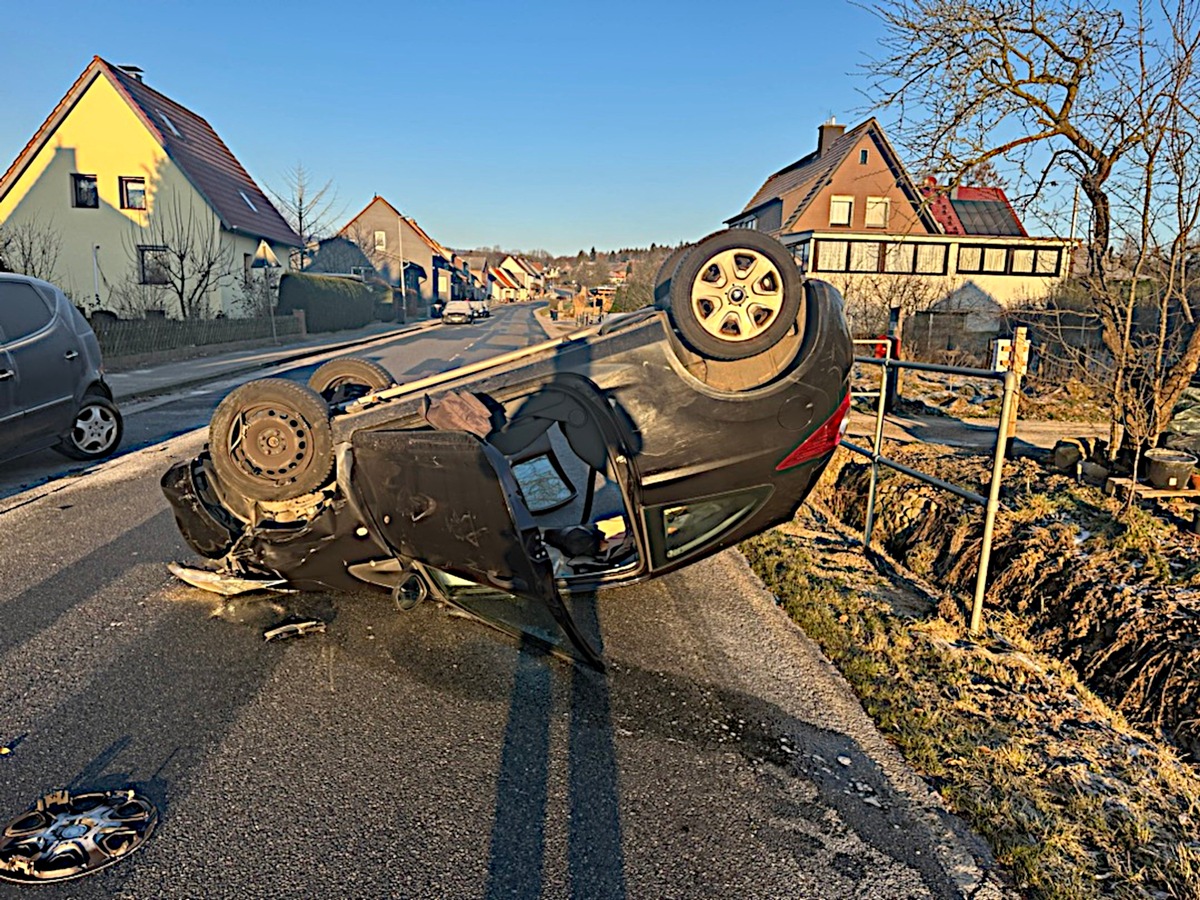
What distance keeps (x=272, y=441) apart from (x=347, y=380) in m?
1.38

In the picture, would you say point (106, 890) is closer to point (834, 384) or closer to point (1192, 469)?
point (834, 384)

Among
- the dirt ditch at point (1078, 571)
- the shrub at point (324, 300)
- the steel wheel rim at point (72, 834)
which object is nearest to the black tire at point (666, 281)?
the dirt ditch at point (1078, 571)

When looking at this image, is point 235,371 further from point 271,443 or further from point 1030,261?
point 1030,261

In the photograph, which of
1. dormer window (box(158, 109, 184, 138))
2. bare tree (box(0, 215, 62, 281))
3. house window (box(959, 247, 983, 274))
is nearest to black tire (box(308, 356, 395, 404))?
bare tree (box(0, 215, 62, 281))

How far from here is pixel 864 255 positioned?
32.6 m

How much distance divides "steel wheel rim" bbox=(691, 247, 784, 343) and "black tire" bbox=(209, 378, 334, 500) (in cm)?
210

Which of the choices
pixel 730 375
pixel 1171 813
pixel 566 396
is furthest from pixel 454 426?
pixel 1171 813

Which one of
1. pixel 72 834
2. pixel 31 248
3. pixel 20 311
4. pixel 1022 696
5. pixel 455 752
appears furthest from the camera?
pixel 31 248

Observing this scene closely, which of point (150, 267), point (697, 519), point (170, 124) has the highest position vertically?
point (170, 124)

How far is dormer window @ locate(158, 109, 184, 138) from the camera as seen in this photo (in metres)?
34.2

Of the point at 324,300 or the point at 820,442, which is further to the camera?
the point at 324,300

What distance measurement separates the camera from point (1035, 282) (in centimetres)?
3375

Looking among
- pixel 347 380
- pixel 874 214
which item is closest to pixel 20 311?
pixel 347 380

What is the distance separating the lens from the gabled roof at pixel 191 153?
3198 cm
